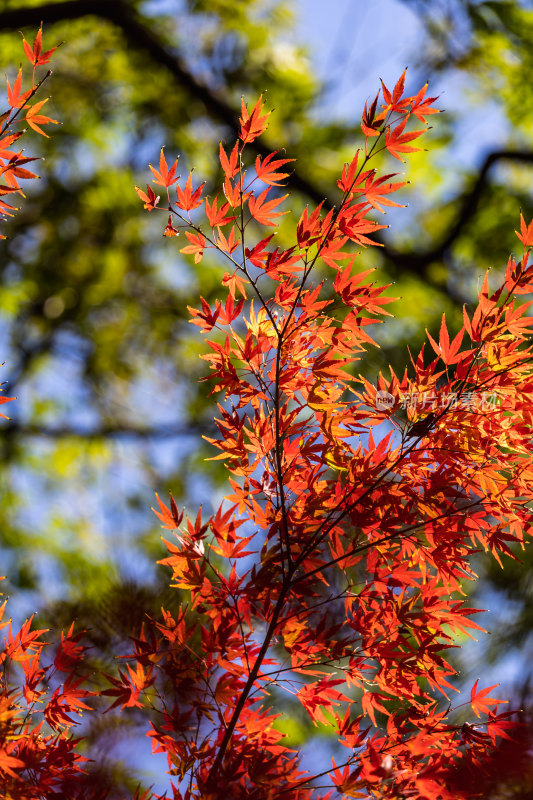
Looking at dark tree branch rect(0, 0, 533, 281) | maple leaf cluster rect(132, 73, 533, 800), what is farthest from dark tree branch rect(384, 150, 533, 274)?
maple leaf cluster rect(132, 73, 533, 800)

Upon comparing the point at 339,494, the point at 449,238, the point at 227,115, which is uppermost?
the point at 227,115

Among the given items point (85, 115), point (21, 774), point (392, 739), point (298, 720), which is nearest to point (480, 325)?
point (392, 739)

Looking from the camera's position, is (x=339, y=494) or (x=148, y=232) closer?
(x=339, y=494)

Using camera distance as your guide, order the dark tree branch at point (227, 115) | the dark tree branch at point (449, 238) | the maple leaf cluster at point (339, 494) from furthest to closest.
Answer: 1. the dark tree branch at point (449, 238)
2. the dark tree branch at point (227, 115)
3. the maple leaf cluster at point (339, 494)

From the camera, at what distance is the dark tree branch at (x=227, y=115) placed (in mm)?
2365

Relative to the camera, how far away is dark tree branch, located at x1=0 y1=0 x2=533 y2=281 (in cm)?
237

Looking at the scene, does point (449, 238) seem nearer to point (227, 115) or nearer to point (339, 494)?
point (227, 115)

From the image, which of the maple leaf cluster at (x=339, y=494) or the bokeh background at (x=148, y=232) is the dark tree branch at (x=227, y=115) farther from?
the maple leaf cluster at (x=339, y=494)

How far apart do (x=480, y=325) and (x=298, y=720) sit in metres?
1.60

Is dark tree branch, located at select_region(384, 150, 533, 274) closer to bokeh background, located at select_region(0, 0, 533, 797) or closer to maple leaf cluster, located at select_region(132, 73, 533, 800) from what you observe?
bokeh background, located at select_region(0, 0, 533, 797)

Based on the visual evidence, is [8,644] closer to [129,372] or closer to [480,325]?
[480,325]

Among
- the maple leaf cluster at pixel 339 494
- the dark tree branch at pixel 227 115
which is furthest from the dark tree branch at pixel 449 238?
the maple leaf cluster at pixel 339 494

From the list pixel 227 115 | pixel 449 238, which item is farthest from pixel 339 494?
pixel 227 115

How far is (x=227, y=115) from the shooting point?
2602mm
